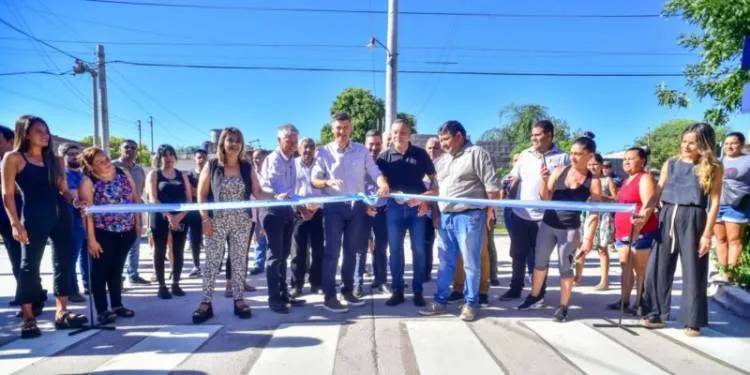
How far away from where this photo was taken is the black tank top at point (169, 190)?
5660 millimetres

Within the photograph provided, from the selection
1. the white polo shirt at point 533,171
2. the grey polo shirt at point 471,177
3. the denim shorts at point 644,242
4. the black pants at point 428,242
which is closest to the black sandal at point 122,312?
the grey polo shirt at point 471,177

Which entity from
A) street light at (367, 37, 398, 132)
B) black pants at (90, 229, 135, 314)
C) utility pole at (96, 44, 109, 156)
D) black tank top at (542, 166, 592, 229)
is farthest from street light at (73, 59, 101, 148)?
black tank top at (542, 166, 592, 229)

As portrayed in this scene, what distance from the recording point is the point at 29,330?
395 cm

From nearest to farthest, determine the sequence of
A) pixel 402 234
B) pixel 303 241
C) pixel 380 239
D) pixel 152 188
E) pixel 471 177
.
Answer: pixel 471 177, pixel 402 234, pixel 380 239, pixel 303 241, pixel 152 188

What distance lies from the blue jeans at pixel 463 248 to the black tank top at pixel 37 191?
12.8 feet

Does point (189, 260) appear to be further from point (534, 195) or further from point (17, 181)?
point (534, 195)

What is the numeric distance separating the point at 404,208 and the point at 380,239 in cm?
60

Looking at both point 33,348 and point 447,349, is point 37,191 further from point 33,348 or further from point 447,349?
point 447,349

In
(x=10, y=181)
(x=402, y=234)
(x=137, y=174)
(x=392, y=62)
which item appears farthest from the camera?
(x=392, y=62)

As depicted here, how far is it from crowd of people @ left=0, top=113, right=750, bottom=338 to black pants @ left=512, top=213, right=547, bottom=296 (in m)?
0.02

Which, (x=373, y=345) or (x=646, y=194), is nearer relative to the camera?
(x=373, y=345)

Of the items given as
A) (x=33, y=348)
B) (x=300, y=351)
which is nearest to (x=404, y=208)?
(x=300, y=351)

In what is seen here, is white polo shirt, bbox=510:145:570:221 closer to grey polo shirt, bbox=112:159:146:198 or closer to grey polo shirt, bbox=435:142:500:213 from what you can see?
grey polo shirt, bbox=435:142:500:213

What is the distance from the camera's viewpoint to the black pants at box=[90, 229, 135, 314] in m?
4.44
